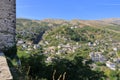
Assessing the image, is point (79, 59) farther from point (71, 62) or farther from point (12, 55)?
point (12, 55)

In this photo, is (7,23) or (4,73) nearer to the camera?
(4,73)

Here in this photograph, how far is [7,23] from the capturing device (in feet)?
39.1

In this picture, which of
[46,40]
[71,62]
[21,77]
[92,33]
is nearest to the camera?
[21,77]

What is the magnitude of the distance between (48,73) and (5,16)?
11.0 ft

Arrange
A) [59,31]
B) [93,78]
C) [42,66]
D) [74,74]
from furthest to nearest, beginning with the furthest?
[59,31] → [93,78] → [74,74] → [42,66]

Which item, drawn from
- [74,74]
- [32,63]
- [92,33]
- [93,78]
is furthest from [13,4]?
[92,33]

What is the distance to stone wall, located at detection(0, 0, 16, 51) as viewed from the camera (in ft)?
38.7

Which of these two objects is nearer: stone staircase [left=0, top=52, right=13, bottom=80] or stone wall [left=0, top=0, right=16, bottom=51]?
stone staircase [left=0, top=52, right=13, bottom=80]

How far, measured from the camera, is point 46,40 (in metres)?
140

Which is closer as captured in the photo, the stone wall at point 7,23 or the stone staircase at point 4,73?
the stone staircase at point 4,73

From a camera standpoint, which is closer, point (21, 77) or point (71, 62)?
point (21, 77)

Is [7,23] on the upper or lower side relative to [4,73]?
upper

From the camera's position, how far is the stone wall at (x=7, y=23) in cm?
1178

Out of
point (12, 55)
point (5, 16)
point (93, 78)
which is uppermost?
point (5, 16)
